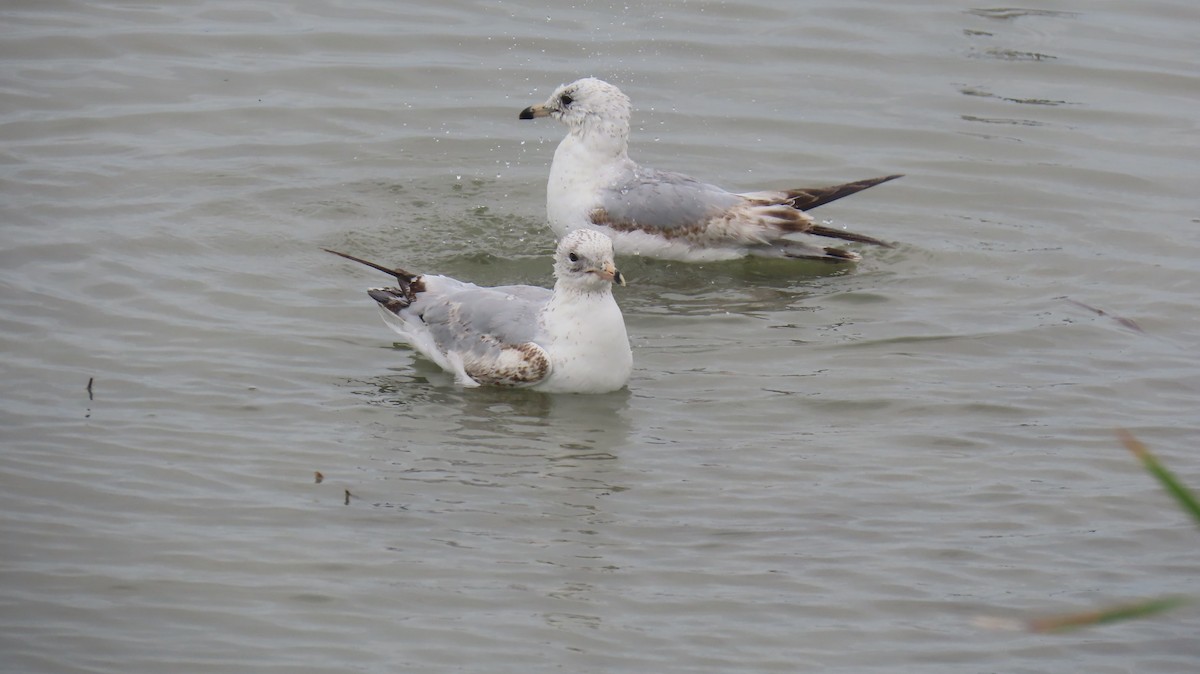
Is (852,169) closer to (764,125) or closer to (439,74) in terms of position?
(764,125)

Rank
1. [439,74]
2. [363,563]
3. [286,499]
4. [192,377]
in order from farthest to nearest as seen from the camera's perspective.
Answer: [439,74], [192,377], [286,499], [363,563]

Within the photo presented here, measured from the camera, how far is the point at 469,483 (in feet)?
23.6

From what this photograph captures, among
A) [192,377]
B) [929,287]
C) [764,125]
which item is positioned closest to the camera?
[192,377]

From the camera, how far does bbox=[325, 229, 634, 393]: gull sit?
843cm

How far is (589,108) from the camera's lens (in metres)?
11.1

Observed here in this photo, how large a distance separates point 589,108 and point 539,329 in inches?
113

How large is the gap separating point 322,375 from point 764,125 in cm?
546

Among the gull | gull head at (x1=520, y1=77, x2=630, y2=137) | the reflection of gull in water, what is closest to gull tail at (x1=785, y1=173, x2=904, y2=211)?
the reflection of gull in water

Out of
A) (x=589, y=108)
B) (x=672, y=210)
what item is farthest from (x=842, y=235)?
(x=589, y=108)

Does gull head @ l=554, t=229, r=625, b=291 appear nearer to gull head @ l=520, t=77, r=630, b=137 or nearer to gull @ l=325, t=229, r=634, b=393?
gull @ l=325, t=229, r=634, b=393

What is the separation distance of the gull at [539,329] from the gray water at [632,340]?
15 centimetres

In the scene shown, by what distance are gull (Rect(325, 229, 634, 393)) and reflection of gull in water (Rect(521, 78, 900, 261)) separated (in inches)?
71.0

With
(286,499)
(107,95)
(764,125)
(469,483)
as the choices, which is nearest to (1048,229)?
(764,125)

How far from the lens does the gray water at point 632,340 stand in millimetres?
6148
